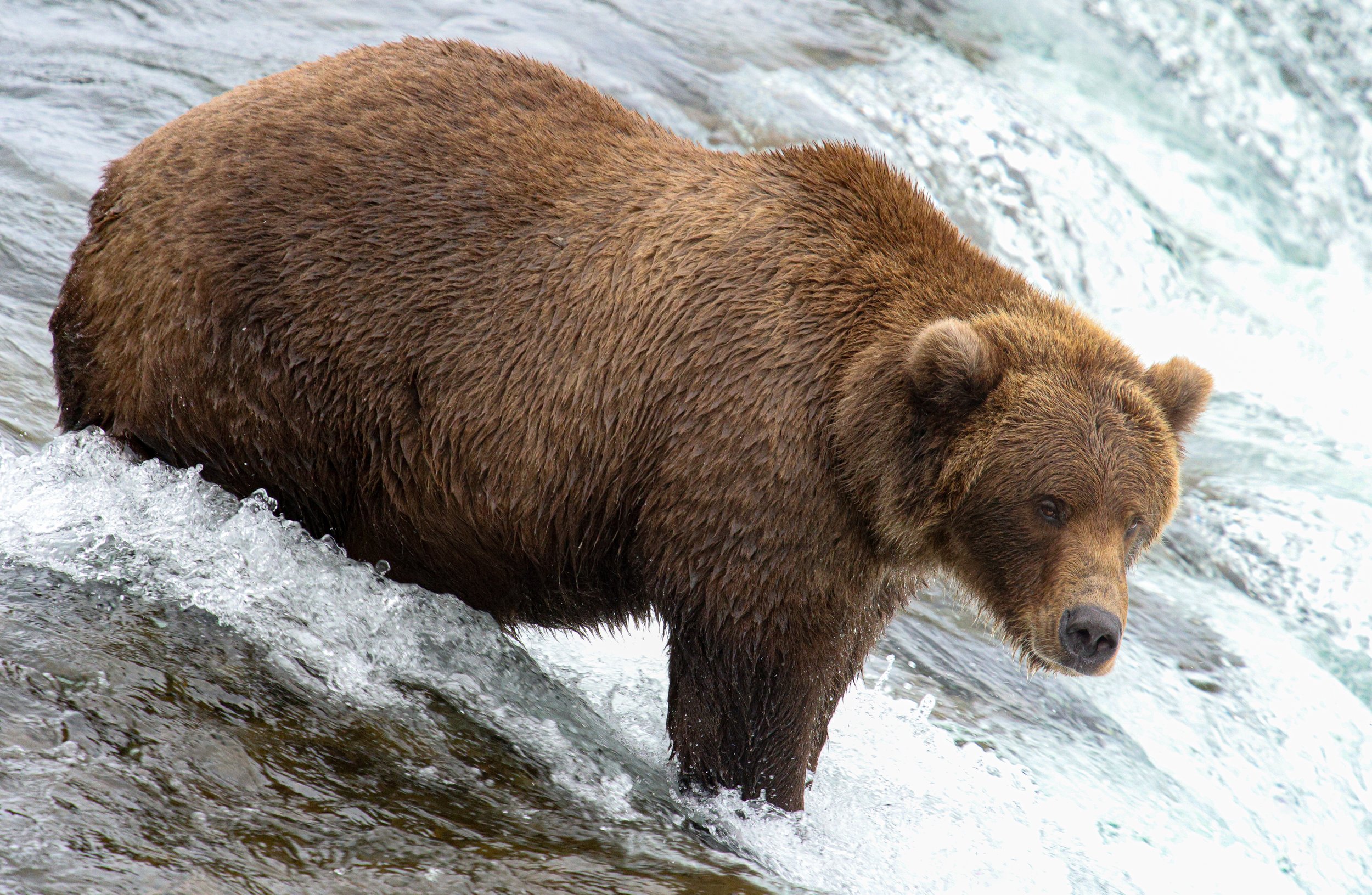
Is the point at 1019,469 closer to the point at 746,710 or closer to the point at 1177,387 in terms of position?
the point at 1177,387

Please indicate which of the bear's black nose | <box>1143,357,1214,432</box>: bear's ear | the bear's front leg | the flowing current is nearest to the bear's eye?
the bear's black nose

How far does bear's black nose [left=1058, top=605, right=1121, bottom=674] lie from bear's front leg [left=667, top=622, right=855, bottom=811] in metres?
0.89

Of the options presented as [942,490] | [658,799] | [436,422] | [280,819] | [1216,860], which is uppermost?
[942,490]

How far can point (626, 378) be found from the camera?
18.3 ft

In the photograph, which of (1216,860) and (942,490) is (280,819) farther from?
(1216,860)

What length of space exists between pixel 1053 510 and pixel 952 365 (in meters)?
0.66

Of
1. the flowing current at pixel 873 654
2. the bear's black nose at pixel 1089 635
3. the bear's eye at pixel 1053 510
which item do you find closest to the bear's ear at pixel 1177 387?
the bear's eye at pixel 1053 510

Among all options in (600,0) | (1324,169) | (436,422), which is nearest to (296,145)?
(436,422)

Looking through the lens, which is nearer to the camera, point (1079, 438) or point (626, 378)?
point (1079, 438)

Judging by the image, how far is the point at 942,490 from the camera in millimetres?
5336

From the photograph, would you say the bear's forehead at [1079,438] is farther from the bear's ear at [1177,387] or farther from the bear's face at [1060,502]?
the bear's ear at [1177,387]

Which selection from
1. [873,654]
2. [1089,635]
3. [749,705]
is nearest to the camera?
[1089,635]

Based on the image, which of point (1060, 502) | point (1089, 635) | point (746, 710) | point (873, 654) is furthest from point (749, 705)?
point (873, 654)

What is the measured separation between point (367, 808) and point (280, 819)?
12.8 inches
